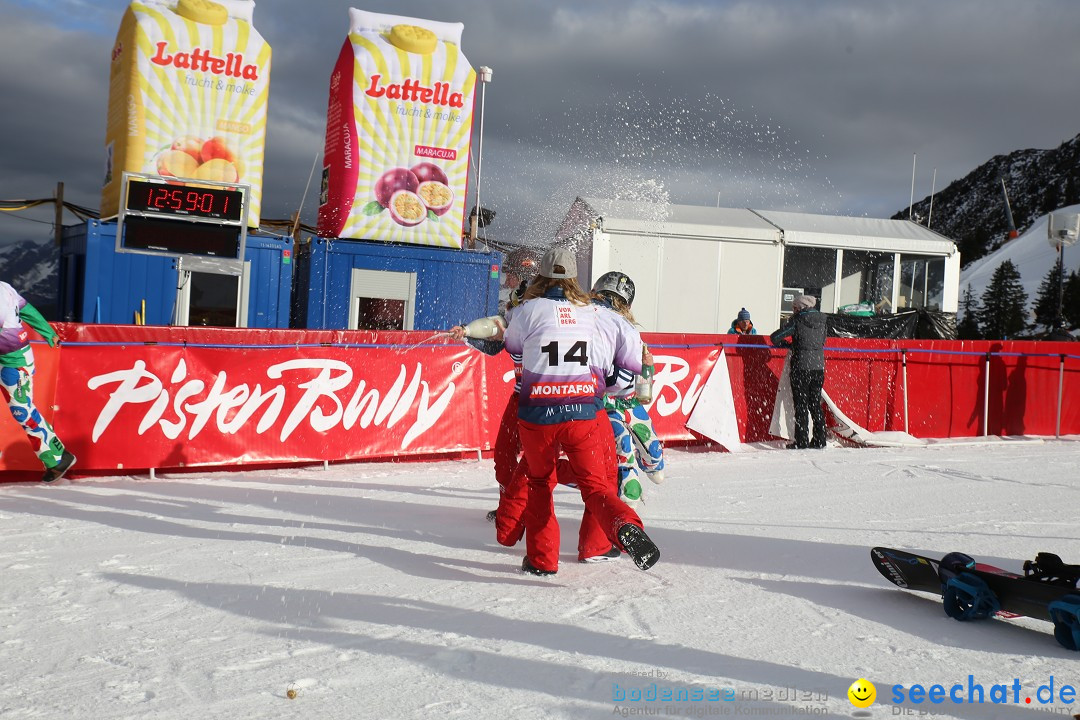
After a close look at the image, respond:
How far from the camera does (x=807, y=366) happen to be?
10031mm

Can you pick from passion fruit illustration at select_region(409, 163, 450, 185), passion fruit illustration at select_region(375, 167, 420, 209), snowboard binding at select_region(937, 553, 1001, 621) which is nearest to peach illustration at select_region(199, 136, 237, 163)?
passion fruit illustration at select_region(375, 167, 420, 209)

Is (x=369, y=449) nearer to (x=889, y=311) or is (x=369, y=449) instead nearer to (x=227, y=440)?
(x=227, y=440)

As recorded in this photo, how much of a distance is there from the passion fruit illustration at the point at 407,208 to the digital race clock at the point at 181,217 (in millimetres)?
3186

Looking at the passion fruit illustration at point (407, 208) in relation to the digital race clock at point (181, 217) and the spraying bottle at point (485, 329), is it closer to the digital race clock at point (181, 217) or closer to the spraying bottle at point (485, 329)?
the digital race clock at point (181, 217)

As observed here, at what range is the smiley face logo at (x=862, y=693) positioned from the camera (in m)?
2.81

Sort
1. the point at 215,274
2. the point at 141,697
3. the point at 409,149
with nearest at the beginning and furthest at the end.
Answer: the point at 141,697 → the point at 215,274 → the point at 409,149

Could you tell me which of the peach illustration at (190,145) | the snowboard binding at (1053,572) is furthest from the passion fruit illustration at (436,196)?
the snowboard binding at (1053,572)

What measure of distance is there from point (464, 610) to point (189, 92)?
11619mm

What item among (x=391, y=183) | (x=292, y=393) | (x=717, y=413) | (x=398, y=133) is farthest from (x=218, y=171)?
(x=717, y=413)

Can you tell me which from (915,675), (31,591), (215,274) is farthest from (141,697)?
(215,274)

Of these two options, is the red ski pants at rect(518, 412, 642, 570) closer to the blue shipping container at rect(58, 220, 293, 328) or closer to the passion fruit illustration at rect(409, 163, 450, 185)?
the blue shipping container at rect(58, 220, 293, 328)

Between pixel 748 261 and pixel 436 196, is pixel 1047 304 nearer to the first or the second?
pixel 748 261

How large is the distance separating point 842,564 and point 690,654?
189 centimetres

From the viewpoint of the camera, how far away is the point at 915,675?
10.1 ft
